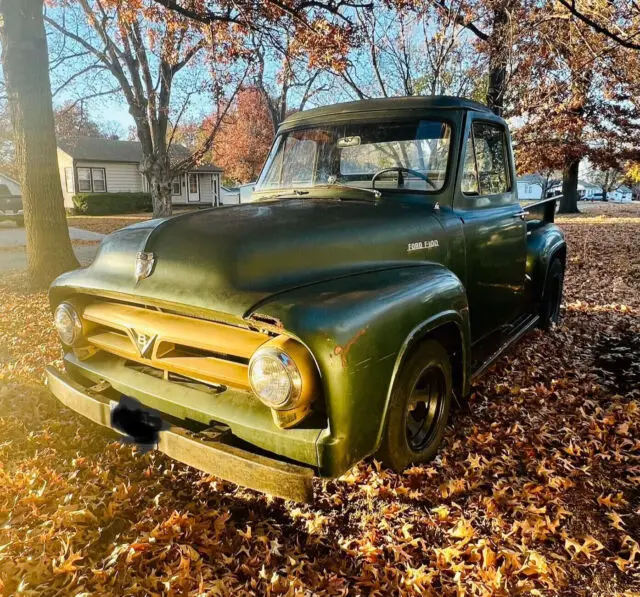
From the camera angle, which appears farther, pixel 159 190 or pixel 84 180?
pixel 84 180

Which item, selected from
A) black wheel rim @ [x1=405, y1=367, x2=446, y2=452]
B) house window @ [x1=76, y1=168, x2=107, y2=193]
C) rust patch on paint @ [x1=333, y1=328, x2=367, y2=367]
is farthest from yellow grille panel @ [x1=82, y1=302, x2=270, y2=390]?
house window @ [x1=76, y1=168, x2=107, y2=193]

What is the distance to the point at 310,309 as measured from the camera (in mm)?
2182

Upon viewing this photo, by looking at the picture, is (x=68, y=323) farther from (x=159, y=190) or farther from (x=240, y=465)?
(x=159, y=190)

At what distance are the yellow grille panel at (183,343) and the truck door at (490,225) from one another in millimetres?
1984

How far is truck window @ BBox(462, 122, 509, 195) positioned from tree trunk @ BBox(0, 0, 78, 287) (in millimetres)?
6535

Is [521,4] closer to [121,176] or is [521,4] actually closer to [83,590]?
[83,590]

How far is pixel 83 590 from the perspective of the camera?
2260 millimetres

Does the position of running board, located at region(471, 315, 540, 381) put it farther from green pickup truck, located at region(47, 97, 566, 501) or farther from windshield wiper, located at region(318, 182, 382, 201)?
windshield wiper, located at region(318, 182, 382, 201)

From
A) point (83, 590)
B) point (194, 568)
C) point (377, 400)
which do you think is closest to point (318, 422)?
point (377, 400)

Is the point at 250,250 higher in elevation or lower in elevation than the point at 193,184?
lower

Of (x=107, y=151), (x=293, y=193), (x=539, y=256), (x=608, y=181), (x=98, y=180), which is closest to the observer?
(x=293, y=193)

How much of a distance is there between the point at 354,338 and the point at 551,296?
4.47m

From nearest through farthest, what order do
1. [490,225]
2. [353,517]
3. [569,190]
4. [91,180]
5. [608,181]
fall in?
[353,517]
[490,225]
[569,190]
[91,180]
[608,181]

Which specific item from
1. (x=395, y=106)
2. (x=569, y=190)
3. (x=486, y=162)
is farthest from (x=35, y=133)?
(x=569, y=190)
